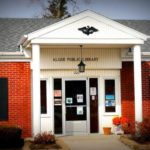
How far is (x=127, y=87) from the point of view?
66.3 ft

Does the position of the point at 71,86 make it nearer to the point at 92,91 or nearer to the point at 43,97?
the point at 92,91

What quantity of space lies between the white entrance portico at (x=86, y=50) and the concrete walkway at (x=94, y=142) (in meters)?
1.24

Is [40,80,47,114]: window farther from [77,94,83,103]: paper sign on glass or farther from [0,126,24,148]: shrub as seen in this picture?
[0,126,24,148]: shrub

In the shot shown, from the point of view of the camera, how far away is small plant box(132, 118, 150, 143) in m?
16.3

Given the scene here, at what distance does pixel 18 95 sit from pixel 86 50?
349 cm

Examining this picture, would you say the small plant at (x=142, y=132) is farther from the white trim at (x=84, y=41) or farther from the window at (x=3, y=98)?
the window at (x=3, y=98)

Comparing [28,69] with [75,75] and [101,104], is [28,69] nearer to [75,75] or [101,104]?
[75,75]

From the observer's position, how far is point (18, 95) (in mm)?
→ 19344

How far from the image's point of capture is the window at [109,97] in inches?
798

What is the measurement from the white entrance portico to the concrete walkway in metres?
1.24

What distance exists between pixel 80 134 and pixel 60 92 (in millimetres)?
2011

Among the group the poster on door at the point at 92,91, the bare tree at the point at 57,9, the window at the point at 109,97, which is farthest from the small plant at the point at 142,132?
the bare tree at the point at 57,9

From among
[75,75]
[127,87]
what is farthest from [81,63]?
[127,87]

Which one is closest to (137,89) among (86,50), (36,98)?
(86,50)
